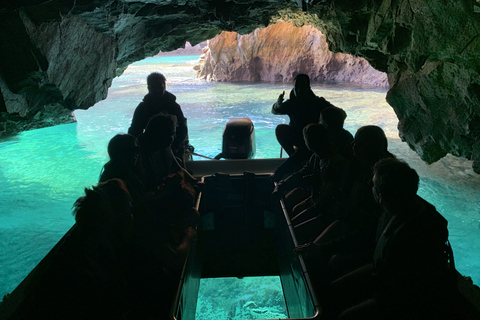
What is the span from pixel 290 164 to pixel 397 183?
5.99 ft

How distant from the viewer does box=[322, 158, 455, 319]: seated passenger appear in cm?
133

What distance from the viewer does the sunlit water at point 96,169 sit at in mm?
4473

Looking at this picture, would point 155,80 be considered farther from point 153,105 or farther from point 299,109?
point 299,109

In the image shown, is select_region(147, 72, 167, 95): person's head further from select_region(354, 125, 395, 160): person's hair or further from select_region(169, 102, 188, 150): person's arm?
select_region(354, 125, 395, 160): person's hair

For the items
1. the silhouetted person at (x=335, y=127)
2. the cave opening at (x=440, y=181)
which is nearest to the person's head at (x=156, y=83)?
the silhouetted person at (x=335, y=127)

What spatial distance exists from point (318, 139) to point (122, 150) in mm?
1259

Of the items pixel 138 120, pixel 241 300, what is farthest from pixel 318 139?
pixel 241 300

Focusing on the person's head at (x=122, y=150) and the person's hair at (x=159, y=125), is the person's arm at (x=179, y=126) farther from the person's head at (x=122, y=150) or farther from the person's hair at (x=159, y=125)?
the person's head at (x=122, y=150)

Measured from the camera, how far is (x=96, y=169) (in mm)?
7801

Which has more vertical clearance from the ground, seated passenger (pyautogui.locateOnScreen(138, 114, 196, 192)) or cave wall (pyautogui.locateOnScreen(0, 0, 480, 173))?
cave wall (pyautogui.locateOnScreen(0, 0, 480, 173))

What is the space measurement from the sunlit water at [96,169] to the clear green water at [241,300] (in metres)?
2.01

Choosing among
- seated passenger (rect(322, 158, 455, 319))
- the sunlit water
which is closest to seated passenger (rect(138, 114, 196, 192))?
seated passenger (rect(322, 158, 455, 319))

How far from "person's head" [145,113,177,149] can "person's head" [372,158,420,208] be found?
1513mm

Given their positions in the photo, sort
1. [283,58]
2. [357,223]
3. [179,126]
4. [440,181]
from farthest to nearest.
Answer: [283,58] < [440,181] < [179,126] < [357,223]
